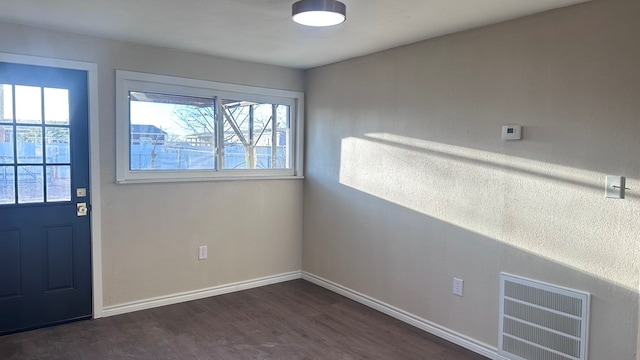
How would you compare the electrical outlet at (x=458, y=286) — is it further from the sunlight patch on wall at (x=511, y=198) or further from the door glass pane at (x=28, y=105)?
the door glass pane at (x=28, y=105)

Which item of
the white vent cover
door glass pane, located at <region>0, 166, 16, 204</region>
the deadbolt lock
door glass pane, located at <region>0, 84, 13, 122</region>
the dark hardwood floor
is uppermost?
door glass pane, located at <region>0, 84, 13, 122</region>

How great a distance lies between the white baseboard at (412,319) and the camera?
2973mm

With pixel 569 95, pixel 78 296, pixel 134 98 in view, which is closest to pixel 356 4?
pixel 569 95

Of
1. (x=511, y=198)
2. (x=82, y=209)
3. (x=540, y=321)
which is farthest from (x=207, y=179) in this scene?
(x=540, y=321)

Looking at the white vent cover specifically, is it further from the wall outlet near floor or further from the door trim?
the door trim

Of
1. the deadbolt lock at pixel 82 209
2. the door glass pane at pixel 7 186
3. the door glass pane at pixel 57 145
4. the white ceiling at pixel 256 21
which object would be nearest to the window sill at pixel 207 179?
the deadbolt lock at pixel 82 209

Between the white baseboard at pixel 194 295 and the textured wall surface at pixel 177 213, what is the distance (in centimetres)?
4

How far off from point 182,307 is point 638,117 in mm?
3568

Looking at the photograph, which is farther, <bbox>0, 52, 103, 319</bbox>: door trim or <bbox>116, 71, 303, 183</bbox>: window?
<bbox>116, 71, 303, 183</bbox>: window

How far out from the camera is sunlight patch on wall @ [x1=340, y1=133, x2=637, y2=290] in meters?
A: 2.40

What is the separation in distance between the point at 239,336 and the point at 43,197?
1.82 meters

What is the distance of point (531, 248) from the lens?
8.91 ft

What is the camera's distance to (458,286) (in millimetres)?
3141

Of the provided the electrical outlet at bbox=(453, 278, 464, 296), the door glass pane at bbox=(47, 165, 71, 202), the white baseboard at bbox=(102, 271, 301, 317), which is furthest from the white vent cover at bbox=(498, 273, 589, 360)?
the door glass pane at bbox=(47, 165, 71, 202)
